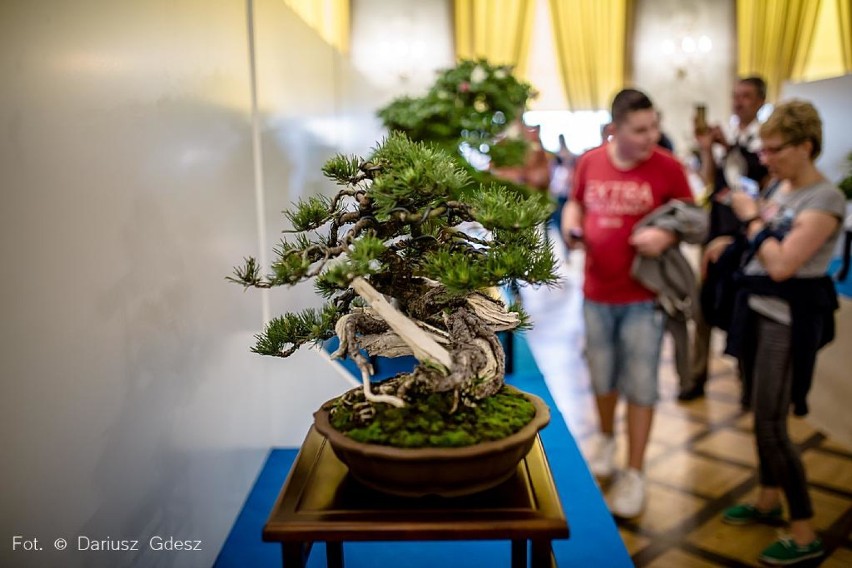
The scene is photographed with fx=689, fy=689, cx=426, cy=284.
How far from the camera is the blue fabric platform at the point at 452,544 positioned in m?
1.41

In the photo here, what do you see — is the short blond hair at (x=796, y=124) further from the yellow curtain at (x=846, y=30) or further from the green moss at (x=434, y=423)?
the yellow curtain at (x=846, y=30)

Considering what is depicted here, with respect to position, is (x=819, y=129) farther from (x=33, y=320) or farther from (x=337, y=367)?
(x=33, y=320)

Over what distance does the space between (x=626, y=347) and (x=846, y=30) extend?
791 centimetres

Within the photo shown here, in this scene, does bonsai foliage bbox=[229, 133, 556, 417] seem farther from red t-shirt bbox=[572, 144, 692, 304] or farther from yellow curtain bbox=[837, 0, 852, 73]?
yellow curtain bbox=[837, 0, 852, 73]

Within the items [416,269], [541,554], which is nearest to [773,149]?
[416,269]

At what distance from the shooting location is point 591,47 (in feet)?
28.6

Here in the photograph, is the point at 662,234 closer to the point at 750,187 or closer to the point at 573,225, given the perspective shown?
the point at 573,225

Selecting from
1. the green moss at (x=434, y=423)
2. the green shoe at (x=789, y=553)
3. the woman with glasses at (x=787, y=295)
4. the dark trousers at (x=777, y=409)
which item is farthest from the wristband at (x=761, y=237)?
the green moss at (x=434, y=423)

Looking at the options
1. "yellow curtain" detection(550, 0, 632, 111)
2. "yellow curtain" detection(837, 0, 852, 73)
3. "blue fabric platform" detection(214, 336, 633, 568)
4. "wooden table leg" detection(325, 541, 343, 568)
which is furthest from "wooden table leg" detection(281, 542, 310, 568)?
"yellow curtain" detection(837, 0, 852, 73)

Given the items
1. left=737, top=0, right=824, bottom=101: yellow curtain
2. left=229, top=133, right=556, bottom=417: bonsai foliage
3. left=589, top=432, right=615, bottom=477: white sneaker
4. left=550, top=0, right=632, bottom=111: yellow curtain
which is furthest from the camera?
left=550, top=0, right=632, bottom=111: yellow curtain

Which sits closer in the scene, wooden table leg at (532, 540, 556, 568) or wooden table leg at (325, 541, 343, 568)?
wooden table leg at (532, 540, 556, 568)

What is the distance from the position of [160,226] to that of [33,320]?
0.35 m

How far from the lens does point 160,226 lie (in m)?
1.16

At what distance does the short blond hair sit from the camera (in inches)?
76.7
